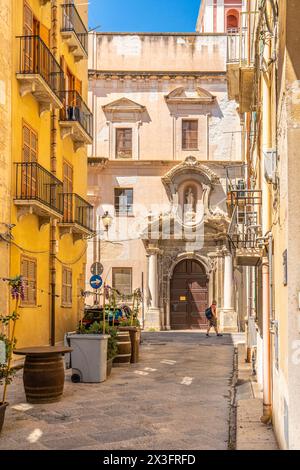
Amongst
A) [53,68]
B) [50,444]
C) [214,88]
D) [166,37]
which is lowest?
[50,444]

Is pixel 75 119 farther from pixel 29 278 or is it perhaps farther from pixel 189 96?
pixel 189 96

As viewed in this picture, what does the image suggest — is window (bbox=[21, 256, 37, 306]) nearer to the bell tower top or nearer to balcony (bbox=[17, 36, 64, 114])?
balcony (bbox=[17, 36, 64, 114])

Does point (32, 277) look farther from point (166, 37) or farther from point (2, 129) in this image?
point (166, 37)

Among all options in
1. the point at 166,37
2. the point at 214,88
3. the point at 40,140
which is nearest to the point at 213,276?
the point at 214,88

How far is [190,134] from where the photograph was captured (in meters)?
32.8

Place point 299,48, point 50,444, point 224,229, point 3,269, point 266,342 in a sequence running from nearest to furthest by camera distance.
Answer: point 299,48 < point 50,444 < point 266,342 < point 3,269 < point 224,229

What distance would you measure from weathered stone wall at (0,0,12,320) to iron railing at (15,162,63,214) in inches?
20.4

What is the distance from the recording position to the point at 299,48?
17.6 ft

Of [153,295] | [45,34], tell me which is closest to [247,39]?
[45,34]

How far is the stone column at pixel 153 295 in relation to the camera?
3070 centimetres

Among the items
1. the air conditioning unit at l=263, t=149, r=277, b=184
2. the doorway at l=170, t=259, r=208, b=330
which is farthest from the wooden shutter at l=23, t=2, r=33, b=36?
the doorway at l=170, t=259, r=208, b=330

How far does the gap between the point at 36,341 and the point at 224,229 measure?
49.1 feet

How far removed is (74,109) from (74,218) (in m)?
3.50

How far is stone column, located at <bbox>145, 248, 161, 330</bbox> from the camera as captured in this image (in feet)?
101
